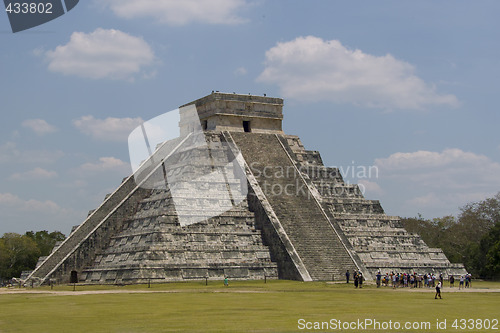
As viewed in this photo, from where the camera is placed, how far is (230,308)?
19.4 m

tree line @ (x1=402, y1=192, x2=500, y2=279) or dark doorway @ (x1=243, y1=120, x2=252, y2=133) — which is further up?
dark doorway @ (x1=243, y1=120, x2=252, y2=133)

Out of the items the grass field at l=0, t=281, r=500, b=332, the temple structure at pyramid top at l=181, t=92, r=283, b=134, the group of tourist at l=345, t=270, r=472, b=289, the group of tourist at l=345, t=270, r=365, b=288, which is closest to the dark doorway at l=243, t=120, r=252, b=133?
the temple structure at pyramid top at l=181, t=92, r=283, b=134

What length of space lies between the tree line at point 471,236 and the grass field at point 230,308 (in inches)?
578

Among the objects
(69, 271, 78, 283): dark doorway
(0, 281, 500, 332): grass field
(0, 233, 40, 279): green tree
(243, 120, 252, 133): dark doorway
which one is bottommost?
(0, 281, 500, 332): grass field

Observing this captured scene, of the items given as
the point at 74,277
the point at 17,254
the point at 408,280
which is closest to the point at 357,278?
the point at 408,280

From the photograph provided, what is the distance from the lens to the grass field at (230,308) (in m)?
16.0

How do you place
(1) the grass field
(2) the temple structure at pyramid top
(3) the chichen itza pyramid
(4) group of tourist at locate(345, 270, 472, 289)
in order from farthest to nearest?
(2) the temple structure at pyramid top < (3) the chichen itza pyramid < (4) group of tourist at locate(345, 270, 472, 289) < (1) the grass field

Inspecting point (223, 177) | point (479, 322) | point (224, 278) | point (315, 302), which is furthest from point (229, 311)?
point (223, 177)

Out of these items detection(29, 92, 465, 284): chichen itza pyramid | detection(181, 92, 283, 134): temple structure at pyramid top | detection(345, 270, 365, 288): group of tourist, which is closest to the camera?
detection(345, 270, 365, 288): group of tourist

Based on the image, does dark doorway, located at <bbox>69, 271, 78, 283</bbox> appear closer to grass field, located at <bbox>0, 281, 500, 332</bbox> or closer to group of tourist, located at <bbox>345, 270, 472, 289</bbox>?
grass field, located at <bbox>0, 281, 500, 332</bbox>

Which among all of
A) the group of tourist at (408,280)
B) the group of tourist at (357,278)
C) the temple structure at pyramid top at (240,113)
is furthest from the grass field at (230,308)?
the temple structure at pyramid top at (240,113)

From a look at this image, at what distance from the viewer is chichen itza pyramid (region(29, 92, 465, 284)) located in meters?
30.3

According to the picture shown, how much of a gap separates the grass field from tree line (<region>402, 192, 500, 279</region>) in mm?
14685

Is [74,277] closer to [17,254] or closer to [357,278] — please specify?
[357,278]
